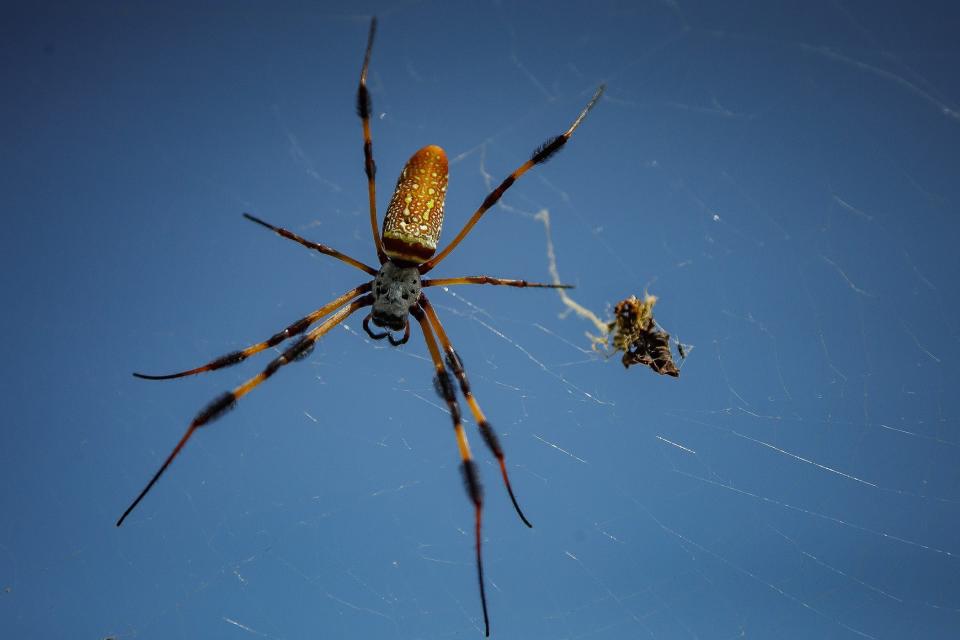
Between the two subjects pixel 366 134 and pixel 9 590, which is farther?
pixel 9 590

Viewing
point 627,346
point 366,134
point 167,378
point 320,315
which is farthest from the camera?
point 627,346

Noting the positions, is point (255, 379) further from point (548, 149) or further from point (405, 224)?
point (548, 149)

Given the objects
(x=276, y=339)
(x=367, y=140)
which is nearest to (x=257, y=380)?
(x=276, y=339)

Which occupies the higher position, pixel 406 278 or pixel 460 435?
pixel 406 278

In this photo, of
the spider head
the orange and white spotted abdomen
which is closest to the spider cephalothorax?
the spider head

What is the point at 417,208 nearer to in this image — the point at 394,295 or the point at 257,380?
the point at 394,295

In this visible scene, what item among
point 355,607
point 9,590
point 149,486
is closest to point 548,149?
point 149,486

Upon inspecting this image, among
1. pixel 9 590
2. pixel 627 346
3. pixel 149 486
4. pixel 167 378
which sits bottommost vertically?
pixel 9 590
